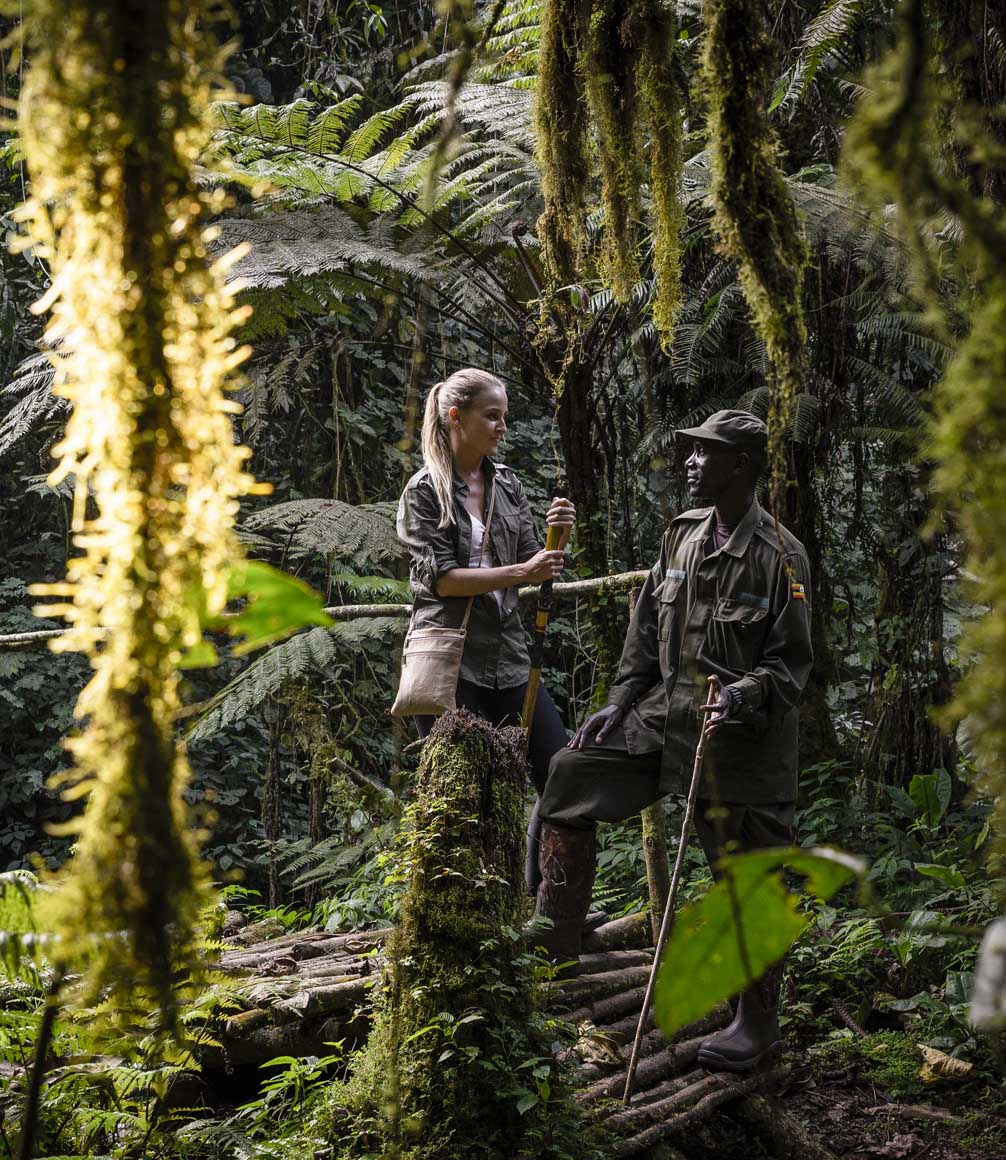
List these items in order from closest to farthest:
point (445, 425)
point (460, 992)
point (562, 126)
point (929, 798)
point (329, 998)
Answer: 1. point (562, 126)
2. point (460, 992)
3. point (329, 998)
4. point (445, 425)
5. point (929, 798)

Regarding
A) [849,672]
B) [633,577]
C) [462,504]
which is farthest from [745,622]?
[849,672]

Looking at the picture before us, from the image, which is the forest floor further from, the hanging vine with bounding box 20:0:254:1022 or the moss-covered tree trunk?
the hanging vine with bounding box 20:0:254:1022

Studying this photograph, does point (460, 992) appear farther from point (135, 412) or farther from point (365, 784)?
point (365, 784)

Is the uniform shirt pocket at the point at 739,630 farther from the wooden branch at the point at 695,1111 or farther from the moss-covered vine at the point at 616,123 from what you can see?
the moss-covered vine at the point at 616,123

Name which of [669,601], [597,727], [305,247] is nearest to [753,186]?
[669,601]

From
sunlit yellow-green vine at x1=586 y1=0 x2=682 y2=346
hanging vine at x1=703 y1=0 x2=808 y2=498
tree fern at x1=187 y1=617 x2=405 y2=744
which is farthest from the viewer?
tree fern at x1=187 y1=617 x2=405 y2=744

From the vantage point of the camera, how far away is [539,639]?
4125 mm

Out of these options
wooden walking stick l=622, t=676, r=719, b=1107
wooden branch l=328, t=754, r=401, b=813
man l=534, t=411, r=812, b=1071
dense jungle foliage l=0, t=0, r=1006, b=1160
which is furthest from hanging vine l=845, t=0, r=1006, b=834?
wooden branch l=328, t=754, r=401, b=813

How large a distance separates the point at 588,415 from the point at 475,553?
4.12 ft

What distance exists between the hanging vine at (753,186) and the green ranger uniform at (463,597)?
2616mm

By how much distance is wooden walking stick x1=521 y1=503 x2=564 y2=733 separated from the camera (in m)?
3.98

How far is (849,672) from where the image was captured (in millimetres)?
7250

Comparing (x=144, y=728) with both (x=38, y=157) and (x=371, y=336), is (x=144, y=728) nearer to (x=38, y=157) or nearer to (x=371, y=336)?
(x=38, y=157)

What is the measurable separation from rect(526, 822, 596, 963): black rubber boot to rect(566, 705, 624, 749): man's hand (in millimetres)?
321
